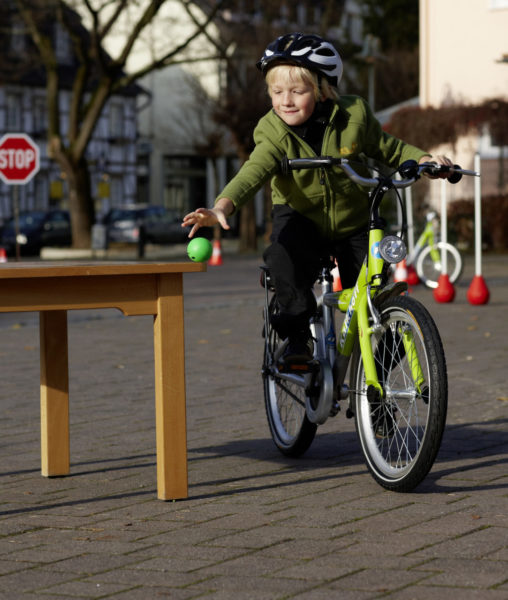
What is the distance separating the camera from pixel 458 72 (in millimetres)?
32062

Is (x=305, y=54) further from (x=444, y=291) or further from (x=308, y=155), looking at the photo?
(x=444, y=291)

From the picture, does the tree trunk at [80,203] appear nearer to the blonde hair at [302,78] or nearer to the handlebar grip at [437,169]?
the blonde hair at [302,78]

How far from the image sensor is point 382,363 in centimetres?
522

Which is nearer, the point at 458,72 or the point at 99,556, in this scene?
the point at 99,556

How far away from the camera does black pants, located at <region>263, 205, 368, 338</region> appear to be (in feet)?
18.0

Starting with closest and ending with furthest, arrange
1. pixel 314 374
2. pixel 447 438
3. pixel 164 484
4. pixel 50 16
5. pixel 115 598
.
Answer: pixel 115 598, pixel 164 484, pixel 314 374, pixel 447 438, pixel 50 16

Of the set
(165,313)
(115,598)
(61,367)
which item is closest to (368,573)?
(115,598)

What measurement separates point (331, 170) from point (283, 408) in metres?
1.33

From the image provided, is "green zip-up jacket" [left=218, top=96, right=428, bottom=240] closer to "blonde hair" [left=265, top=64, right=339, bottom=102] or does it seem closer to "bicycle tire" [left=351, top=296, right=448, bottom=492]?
"blonde hair" [left=265, top=64, right=339, bottom=102]

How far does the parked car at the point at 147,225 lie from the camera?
41562mm

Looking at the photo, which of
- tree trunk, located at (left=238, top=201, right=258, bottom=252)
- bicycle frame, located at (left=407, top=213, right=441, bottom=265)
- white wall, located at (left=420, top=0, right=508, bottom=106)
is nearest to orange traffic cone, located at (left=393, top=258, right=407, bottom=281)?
bicycle frame, located at (left=407, top=213, right=441, bottom=265)

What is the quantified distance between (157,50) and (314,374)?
3139cm

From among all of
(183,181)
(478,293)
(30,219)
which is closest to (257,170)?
(478,293)

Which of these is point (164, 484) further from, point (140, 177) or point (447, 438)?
point (140, 177)
